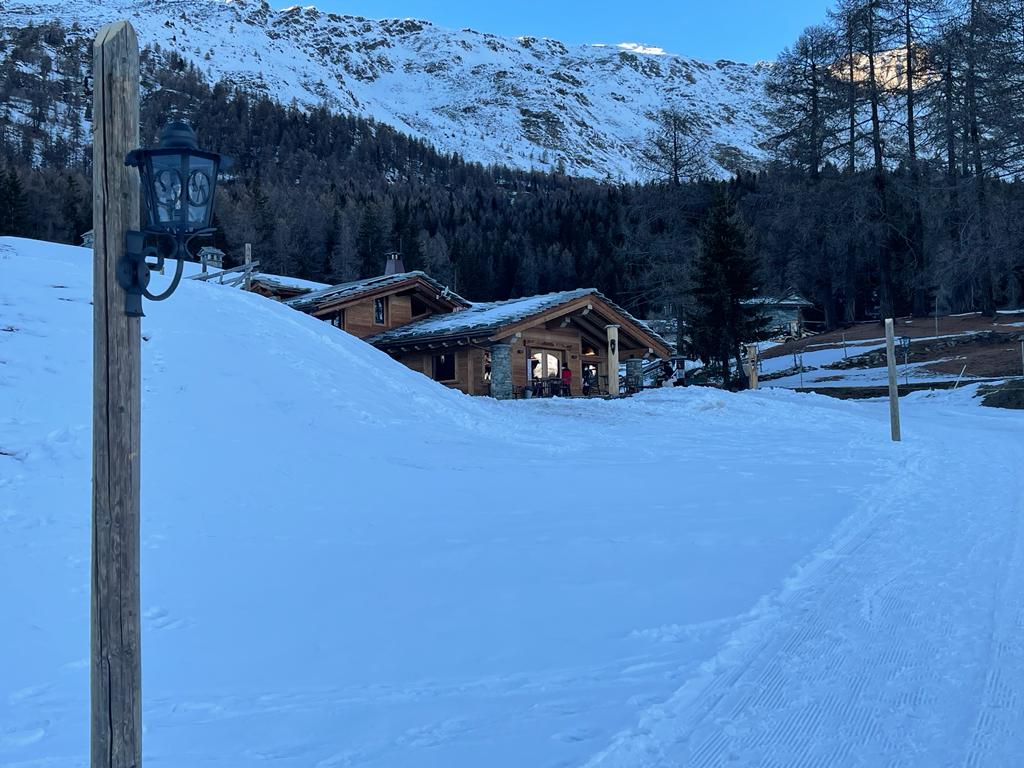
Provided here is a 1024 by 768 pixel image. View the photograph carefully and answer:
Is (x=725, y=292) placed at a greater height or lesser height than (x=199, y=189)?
greater

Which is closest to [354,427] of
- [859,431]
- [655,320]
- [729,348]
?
[859,431]

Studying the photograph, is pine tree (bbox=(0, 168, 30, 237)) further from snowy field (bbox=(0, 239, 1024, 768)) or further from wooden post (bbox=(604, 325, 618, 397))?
snowy field (bbox=(0, 239, 1024, 768))

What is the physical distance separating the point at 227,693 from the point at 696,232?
128 ft

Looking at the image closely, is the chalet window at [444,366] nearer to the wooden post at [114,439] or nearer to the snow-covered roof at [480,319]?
the snow-covered roof at [480,319]

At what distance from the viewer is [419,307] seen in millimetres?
28656

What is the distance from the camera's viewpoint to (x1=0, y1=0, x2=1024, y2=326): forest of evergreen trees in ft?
94.3

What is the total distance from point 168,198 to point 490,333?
1974 cm

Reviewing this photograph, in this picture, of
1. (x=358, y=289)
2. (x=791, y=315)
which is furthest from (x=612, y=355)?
(x=791, y=315)

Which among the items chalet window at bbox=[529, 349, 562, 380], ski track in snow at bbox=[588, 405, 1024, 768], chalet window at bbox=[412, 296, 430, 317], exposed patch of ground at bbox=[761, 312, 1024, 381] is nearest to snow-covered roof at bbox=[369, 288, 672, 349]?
chalet window at bbox=[412, 296, 430, 317]

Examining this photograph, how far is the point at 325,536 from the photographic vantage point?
23.5 ft

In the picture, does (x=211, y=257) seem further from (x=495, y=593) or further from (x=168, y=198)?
A: (x=168, y=198)

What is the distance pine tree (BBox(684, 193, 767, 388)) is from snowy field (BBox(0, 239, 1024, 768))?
16852 mm

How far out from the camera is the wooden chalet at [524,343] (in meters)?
23.7

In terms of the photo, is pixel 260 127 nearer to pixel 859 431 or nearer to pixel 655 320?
pixel 655 320
